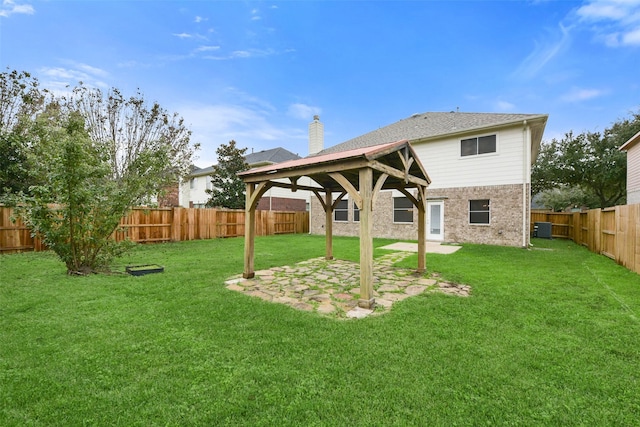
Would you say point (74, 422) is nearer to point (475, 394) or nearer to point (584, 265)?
point (475, 394)

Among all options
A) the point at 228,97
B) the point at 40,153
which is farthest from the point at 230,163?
the point at 40,153

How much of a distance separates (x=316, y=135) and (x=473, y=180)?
11.3m

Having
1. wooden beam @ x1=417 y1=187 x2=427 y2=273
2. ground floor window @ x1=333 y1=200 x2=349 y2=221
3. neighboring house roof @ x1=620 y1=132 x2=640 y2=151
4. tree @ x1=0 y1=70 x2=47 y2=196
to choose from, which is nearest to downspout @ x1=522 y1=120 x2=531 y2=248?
neighboring house roof @ x1=620 y1=132 x2=640 y2=151

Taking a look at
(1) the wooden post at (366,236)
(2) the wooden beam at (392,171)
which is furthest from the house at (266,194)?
(1) the wooden post at (366,236)

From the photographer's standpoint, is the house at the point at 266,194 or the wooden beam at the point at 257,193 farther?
the house at the point at 266,194

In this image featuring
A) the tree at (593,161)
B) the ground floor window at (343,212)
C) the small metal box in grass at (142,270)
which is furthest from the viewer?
the tree at (593,161)

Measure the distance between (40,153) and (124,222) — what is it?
6533 mm

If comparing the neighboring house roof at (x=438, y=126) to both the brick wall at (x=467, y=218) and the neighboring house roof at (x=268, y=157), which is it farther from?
the neighboring house roof at (x=268, y=157)

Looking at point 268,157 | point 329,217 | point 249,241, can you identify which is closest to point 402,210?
point 329,217

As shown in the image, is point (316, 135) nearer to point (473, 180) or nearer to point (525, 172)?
point (473, 180)

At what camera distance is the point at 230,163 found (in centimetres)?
2066

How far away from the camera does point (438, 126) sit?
14.1 m

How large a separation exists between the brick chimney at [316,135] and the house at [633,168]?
1561 centimetres

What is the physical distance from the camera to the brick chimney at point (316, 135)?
20.2 metres
